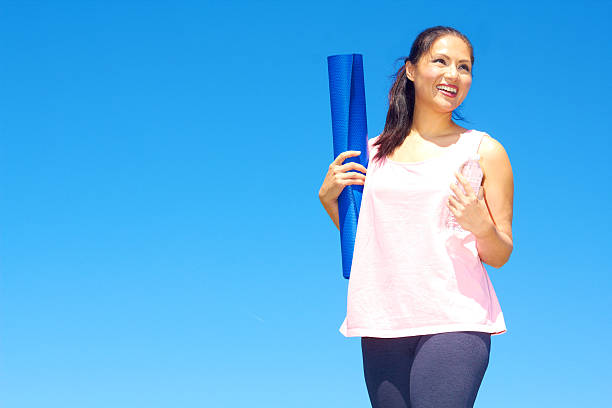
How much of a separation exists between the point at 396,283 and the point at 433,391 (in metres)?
0.38

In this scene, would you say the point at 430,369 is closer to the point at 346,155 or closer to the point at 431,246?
the point at 431,246

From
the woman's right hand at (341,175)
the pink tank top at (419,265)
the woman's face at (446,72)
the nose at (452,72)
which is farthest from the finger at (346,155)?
the nose at (452,72)

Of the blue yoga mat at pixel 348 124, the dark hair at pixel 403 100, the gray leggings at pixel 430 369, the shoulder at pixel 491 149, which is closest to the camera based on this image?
the gray leggings at pixel 430 369

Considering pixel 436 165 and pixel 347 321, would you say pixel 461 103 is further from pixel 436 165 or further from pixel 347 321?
pixel 347 321

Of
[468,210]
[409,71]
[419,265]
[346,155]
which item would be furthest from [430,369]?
[409,71]

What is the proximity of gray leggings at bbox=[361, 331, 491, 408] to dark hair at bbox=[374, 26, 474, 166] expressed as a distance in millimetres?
689

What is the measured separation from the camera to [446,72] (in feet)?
9.75

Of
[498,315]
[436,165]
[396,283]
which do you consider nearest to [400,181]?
[436,165]

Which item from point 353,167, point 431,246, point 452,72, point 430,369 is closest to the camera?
point 430,369

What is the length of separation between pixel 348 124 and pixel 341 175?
205 mm

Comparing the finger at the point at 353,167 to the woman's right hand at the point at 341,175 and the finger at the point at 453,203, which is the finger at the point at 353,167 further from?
the finger at the point at 453,203

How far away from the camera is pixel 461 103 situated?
3061mm

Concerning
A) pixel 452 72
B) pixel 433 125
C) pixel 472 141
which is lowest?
pixel 472 141

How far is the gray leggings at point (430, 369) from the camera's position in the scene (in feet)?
8.76
